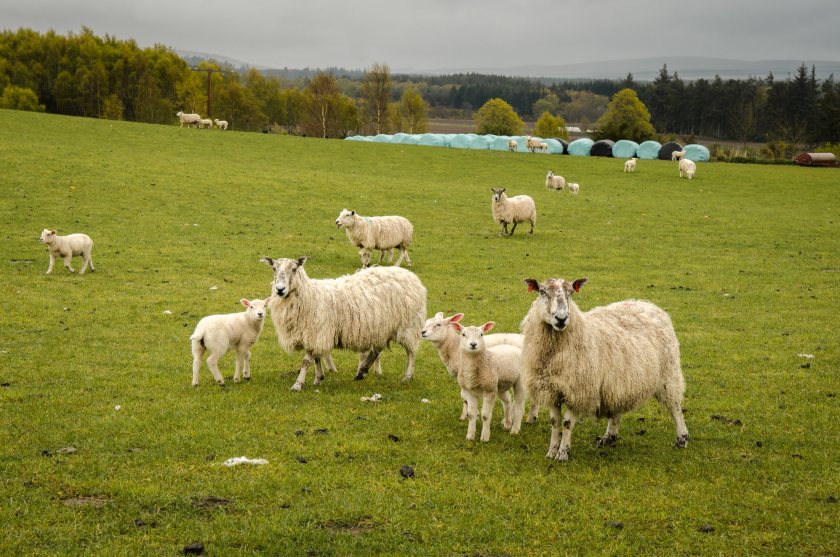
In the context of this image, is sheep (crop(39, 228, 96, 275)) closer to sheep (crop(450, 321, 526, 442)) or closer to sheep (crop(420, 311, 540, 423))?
sheep (crop(420, 311, 540, 423))

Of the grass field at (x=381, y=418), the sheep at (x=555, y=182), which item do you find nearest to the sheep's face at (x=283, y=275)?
the grass field at (x=381, y=418)

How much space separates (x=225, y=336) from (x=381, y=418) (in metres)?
2.92

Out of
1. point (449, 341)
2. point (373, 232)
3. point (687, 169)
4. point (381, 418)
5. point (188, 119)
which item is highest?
point (188, 119)

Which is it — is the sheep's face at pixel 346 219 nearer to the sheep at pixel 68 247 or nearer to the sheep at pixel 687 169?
the sheep at pixel 68 247

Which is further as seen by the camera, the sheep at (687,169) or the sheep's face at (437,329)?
the sheep at (687,169)

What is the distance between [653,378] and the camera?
9312 millimetres

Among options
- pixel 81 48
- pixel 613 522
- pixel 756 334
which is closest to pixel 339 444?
pixel 613 522

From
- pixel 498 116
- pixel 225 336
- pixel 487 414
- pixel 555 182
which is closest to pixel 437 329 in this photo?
pixel 487 414

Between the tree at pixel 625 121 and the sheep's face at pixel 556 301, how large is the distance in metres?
101

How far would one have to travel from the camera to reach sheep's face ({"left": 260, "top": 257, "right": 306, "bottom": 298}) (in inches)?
459

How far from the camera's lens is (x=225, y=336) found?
37.8 feet

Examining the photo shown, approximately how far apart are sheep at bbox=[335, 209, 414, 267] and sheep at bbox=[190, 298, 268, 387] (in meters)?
11.0

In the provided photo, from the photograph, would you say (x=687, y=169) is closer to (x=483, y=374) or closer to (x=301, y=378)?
(x=301, y=378)

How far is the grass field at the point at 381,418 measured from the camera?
696 cm
